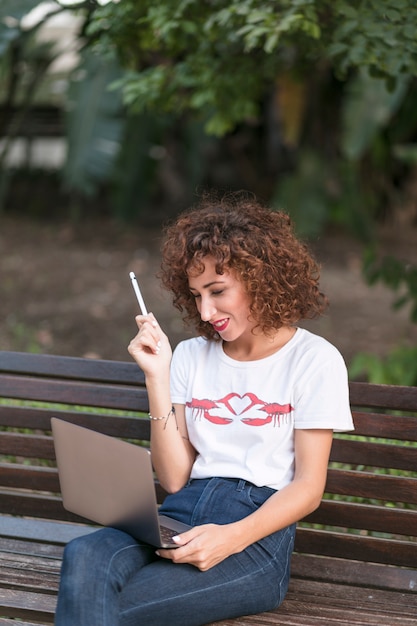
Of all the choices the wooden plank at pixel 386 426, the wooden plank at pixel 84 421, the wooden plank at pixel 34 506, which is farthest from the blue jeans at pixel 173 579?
the wooden plank at pixel 34 506

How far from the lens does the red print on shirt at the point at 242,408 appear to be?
105 inches

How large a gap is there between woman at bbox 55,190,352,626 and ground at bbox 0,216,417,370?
3.76m

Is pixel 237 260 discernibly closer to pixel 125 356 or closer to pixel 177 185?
pixel 125 356

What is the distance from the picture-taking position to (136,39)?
4.05 meters

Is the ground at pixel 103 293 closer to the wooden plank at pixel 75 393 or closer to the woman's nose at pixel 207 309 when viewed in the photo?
the wooden plank at pixel 75 393

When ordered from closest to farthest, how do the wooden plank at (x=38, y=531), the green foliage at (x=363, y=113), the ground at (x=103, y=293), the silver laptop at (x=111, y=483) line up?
the silver laptop at (x=111, y=483) → the wooden plank at (x=38, y=531) → the ground at (x=103, y=293) → the green foliage at (x=363, y=113)

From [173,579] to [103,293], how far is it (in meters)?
5.95

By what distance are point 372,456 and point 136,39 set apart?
7.00 feet

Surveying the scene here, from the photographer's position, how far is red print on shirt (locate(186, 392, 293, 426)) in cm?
A: 267

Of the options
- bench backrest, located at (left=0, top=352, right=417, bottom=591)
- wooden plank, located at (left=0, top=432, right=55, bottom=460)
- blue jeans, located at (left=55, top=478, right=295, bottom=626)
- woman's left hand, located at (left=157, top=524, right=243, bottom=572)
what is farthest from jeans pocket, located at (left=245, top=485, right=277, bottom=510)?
wooden plank, located at (left=0, top=432, right=55, bottom=460)

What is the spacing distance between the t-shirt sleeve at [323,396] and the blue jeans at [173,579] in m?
0.25

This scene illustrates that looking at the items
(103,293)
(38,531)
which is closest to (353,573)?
(38,531)

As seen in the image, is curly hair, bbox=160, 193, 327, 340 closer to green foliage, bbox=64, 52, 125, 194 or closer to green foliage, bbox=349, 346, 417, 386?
green foliage, bbox=349, 346, 417, 386

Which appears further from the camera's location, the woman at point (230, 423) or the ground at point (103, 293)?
the ground at point (103, 293)
